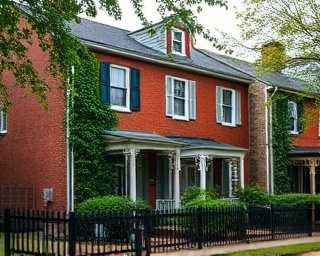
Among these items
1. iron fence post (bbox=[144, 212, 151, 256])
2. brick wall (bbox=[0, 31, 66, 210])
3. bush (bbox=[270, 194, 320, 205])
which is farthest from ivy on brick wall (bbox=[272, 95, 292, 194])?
iron fence post (bbox=[144, 212, 151, 256])

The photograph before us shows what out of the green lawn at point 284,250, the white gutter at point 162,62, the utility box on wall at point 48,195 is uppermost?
the white gutter at point 162,62

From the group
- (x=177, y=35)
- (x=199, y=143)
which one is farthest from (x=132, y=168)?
(x=177, y=35)

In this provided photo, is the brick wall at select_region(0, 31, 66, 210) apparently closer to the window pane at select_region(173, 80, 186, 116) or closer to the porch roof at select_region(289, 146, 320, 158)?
the window pane at select_region(173, 80, 186, 116)

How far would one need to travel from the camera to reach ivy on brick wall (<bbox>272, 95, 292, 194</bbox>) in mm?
31078

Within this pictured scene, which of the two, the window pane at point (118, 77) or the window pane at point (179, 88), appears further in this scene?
the window pane at point (179, 88)

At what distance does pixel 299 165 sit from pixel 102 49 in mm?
14112

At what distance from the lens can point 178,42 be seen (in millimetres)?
28625

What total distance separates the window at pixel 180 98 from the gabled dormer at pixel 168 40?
4.68 feet

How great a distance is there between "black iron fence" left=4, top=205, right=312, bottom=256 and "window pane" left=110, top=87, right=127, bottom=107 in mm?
6392

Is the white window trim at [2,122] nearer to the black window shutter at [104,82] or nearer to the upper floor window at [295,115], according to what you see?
the black window shutter at [104,82]

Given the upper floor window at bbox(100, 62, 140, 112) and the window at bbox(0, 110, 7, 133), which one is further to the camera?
the window at bbox(0, 110, 7, 133)

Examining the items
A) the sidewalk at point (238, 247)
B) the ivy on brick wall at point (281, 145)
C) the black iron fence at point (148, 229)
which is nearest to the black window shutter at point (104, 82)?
the black iron fence at point (148, 229)

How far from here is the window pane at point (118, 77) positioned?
956 inches

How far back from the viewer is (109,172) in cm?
2364
